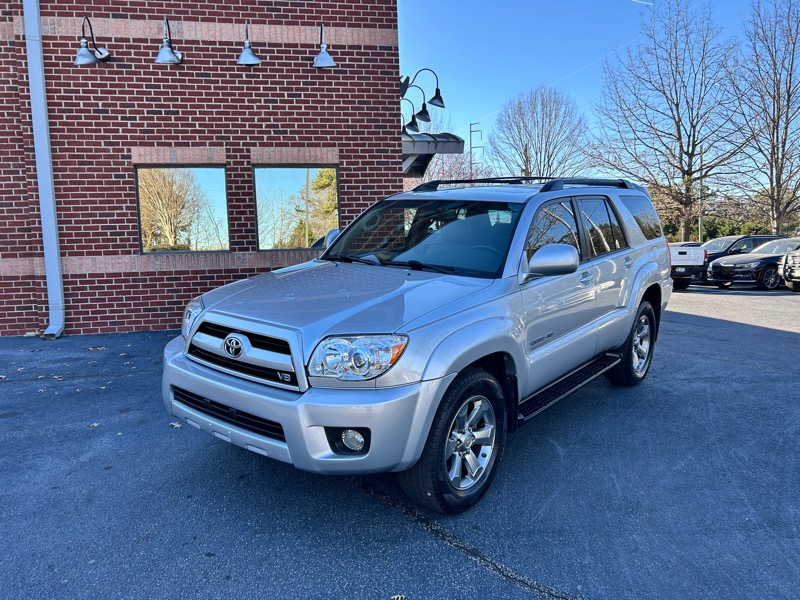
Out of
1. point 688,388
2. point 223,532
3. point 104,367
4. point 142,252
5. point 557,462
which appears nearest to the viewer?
point 223,532

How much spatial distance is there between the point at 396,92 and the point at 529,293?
19.5 feet

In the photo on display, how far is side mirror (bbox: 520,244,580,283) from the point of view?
354cm

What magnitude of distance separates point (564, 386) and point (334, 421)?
6.76ft

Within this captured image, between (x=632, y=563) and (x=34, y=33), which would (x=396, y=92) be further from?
(x=632, y=563)

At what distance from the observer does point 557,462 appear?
12.9ft

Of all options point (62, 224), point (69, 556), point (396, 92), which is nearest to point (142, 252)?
point (62, 224)

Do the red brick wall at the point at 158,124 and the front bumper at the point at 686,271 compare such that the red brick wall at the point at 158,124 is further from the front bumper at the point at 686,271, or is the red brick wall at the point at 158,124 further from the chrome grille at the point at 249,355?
the front bumper at the point at 686,271

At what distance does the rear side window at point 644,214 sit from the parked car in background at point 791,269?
37.1 feet

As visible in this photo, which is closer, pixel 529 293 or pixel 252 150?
pixel 529 293

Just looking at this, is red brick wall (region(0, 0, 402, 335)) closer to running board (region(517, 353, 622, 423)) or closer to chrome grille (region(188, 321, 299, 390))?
running board (region(517, 353, 622, 423))

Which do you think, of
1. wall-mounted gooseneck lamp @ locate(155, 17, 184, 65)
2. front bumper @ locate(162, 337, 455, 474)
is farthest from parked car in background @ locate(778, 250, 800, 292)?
front bumper @ locate(162, 337, 455, 474)

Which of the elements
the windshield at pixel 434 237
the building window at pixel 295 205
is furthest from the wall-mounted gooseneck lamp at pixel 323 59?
the windshield at pixel 434 237

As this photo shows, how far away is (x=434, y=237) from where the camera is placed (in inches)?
163

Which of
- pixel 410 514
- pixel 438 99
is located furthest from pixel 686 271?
pixel 410 514
